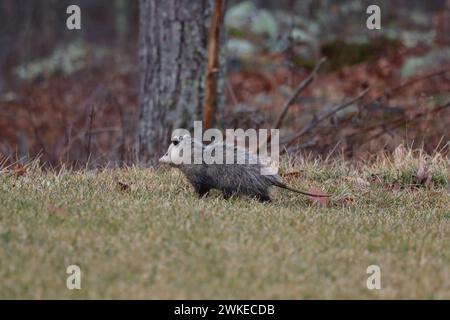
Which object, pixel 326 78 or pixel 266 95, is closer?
pixel 266 95

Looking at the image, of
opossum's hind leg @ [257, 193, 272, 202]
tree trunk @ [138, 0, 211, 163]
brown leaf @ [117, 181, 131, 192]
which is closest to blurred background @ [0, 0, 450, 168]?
tree trunk @ [138, 0, 211, 163]

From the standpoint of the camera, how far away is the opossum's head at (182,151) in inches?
284

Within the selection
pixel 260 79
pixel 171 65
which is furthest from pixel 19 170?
pixel 260 79

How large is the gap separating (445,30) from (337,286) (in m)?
18.0

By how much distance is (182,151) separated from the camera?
724 cm

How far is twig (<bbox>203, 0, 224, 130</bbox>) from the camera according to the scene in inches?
412

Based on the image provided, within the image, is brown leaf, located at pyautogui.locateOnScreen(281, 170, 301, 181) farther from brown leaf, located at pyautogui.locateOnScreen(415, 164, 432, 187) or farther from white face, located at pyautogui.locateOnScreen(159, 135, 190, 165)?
white face, located at pyautogui.locateOnScreen(159, 135, 190, 165)

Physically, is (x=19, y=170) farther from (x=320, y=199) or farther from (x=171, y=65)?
(x=171, y=65)

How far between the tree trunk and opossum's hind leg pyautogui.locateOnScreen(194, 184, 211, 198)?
3.45 metres

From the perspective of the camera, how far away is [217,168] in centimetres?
721

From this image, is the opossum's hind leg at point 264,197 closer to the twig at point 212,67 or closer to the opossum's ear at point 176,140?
the opossum's ear at point 176,140

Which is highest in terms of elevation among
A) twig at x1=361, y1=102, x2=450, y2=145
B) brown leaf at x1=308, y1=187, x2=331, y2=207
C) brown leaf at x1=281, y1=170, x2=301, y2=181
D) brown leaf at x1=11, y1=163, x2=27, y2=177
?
twig at x1=361, y1=102, x2=450, y2=145

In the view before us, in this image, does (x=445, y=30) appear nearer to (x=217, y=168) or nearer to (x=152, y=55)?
(x=152, y=55)
